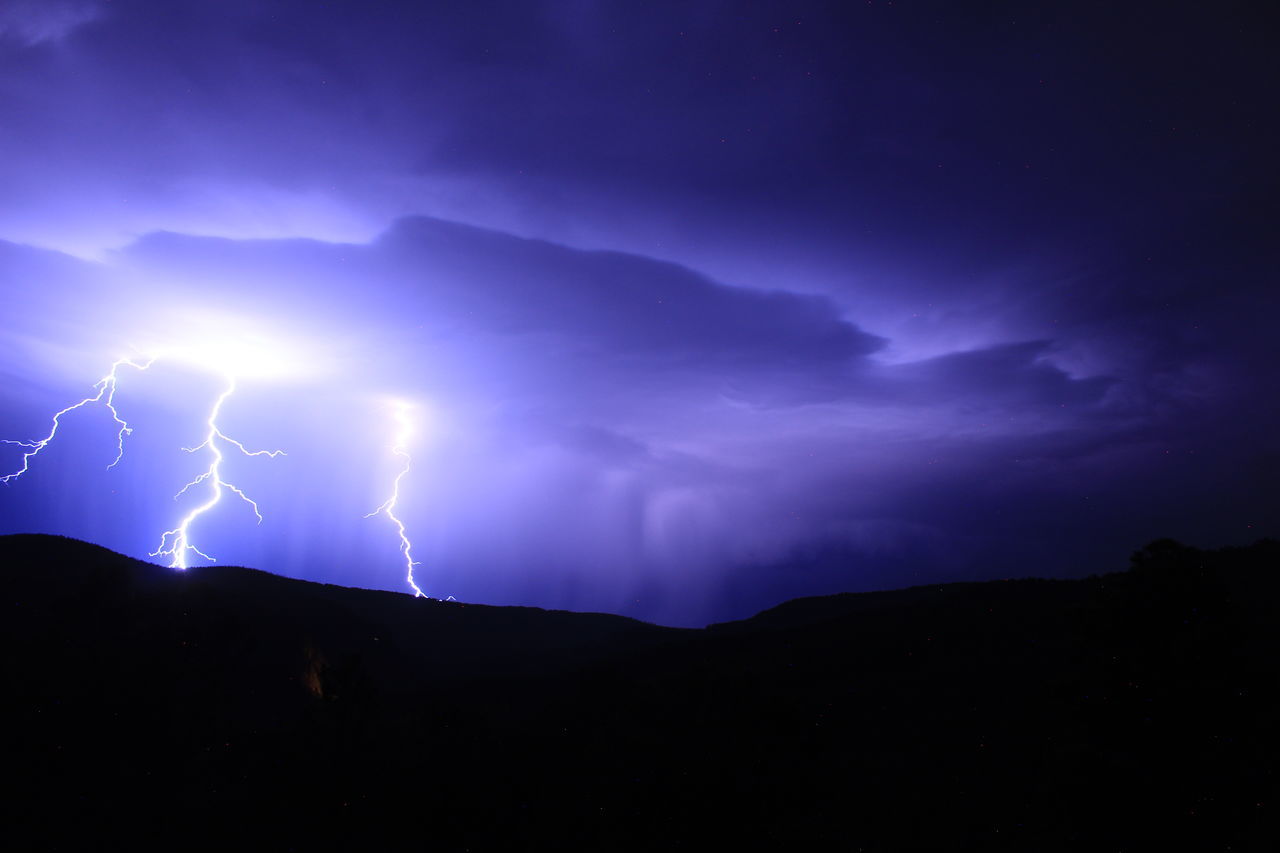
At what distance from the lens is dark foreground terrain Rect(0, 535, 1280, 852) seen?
1175 centimetres

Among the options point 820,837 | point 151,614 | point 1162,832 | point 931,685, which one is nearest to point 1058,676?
point 931,685

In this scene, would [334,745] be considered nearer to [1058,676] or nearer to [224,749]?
[224,749]

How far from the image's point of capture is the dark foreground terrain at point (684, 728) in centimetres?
1175

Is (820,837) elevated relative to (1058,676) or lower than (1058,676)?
lower

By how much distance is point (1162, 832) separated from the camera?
34.8ft

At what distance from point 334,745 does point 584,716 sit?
8611 millimetres

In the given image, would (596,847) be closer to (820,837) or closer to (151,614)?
(820,837)

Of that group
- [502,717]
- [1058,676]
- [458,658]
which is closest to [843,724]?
[1058,676]

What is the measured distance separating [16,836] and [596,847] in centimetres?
1456

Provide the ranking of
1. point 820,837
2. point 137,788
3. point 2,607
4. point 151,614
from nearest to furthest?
point 820,837
point 137,788
point 2,607
point 151,614

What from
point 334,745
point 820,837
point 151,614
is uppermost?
point 151,614

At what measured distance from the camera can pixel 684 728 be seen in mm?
18859

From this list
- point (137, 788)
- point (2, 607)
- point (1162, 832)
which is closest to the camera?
point (1162, 832)

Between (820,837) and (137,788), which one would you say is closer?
(820,837)
